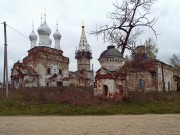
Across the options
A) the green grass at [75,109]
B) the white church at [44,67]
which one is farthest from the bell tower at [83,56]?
the green grass at [75,109]

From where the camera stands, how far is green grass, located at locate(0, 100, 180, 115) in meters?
15.7

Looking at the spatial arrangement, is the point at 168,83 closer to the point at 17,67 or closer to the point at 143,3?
the point at 143,3

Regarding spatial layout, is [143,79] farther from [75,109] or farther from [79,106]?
[75,109]

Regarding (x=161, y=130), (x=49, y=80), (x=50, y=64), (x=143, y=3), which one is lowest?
(x=161, y=130)

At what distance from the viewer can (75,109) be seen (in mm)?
16234

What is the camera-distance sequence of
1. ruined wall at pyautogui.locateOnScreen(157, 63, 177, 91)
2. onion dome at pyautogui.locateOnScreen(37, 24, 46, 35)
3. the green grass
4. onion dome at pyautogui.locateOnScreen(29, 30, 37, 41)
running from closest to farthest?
the green grass < ruined wall at pyautogui.locateOnScreen(157, 63, 177, 91) < onion dome at pyautogui.locateOnScreen(37, 24, 46, 35) < onion dome at pyautogui.locateOnScreen(29, 30, 37, 41)

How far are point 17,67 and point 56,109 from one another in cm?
2334

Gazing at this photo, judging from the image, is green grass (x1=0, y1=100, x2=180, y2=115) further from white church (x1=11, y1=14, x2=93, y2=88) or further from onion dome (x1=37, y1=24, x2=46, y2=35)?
onion dome (x1=37, y1=24, x2=46, y2=35)

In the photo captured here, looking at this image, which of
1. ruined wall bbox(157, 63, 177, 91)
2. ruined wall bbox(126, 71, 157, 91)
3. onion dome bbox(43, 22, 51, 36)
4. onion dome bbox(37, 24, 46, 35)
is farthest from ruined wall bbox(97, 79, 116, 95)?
onion dome bbox(43, 22, 51, 36)

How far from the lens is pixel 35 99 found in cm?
1956

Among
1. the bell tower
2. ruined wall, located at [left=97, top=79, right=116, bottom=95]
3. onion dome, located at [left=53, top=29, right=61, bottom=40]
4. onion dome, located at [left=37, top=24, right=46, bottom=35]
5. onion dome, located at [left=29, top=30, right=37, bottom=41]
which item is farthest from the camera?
the bell tower

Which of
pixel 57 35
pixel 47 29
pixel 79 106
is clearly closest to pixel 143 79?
pixel 47 29

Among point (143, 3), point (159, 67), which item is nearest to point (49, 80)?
point (159, 67)

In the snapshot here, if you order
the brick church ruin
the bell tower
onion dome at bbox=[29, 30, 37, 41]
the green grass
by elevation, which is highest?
onion dome at bbox=[29, 30, 37, 41]
